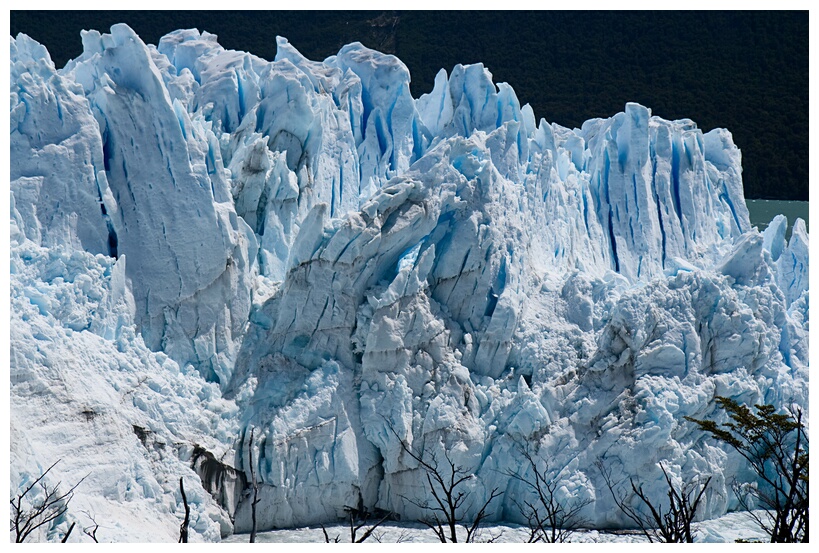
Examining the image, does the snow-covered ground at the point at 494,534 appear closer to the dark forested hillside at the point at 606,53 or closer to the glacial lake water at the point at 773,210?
the glacial lake water at the point at 773,210

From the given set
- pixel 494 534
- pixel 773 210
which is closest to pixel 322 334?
pixel 494 534

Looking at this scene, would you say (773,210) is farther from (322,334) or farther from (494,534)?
(494,534)

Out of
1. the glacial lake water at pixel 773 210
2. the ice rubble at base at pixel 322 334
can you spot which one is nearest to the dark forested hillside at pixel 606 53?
the glacial lake water at pixel 773 210

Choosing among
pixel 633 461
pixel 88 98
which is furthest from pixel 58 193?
pixel 633 461

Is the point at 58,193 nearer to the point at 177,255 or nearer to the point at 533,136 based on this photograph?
the point at 177,255

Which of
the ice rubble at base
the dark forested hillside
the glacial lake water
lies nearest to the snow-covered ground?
the ice rubble at base

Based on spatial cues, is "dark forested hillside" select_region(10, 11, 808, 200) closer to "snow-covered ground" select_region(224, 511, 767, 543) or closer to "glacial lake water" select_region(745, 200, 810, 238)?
"glacial lake water" select_region(745, 200, 810, 238)
